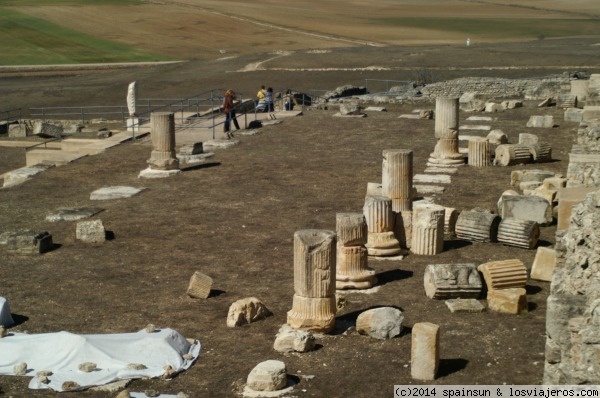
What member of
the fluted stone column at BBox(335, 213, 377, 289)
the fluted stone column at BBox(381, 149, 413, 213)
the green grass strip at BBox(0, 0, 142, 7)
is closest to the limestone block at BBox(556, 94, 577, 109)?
the fluted stone column at BBox(381, 149, 413, 213)

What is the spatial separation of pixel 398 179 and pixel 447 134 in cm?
648

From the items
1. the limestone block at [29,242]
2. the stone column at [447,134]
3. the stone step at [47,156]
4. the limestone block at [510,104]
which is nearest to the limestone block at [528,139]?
the stone column at [447,134]

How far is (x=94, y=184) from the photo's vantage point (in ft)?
78.1

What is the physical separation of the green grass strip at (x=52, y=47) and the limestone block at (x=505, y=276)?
5072 centimetres

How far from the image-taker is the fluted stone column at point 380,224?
16.9 m

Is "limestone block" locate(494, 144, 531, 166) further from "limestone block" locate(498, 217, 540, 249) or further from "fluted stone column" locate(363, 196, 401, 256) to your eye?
"fluted stone column" locate(363, 196, 401, 256)

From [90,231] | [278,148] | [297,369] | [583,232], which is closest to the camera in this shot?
[583,232]

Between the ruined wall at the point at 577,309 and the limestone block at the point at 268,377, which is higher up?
the ruined wall at the point at 577,309

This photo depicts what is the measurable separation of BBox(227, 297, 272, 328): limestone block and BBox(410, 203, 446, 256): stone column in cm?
403

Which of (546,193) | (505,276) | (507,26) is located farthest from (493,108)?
(507,26)

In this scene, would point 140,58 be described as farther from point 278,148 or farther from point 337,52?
point 278,148

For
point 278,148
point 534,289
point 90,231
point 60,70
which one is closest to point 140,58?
point 60,70

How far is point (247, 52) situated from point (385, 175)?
4928 centimetres

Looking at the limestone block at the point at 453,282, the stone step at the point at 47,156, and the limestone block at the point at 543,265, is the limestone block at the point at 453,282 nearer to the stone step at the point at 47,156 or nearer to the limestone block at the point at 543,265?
the limestone block at the point at 543,265
